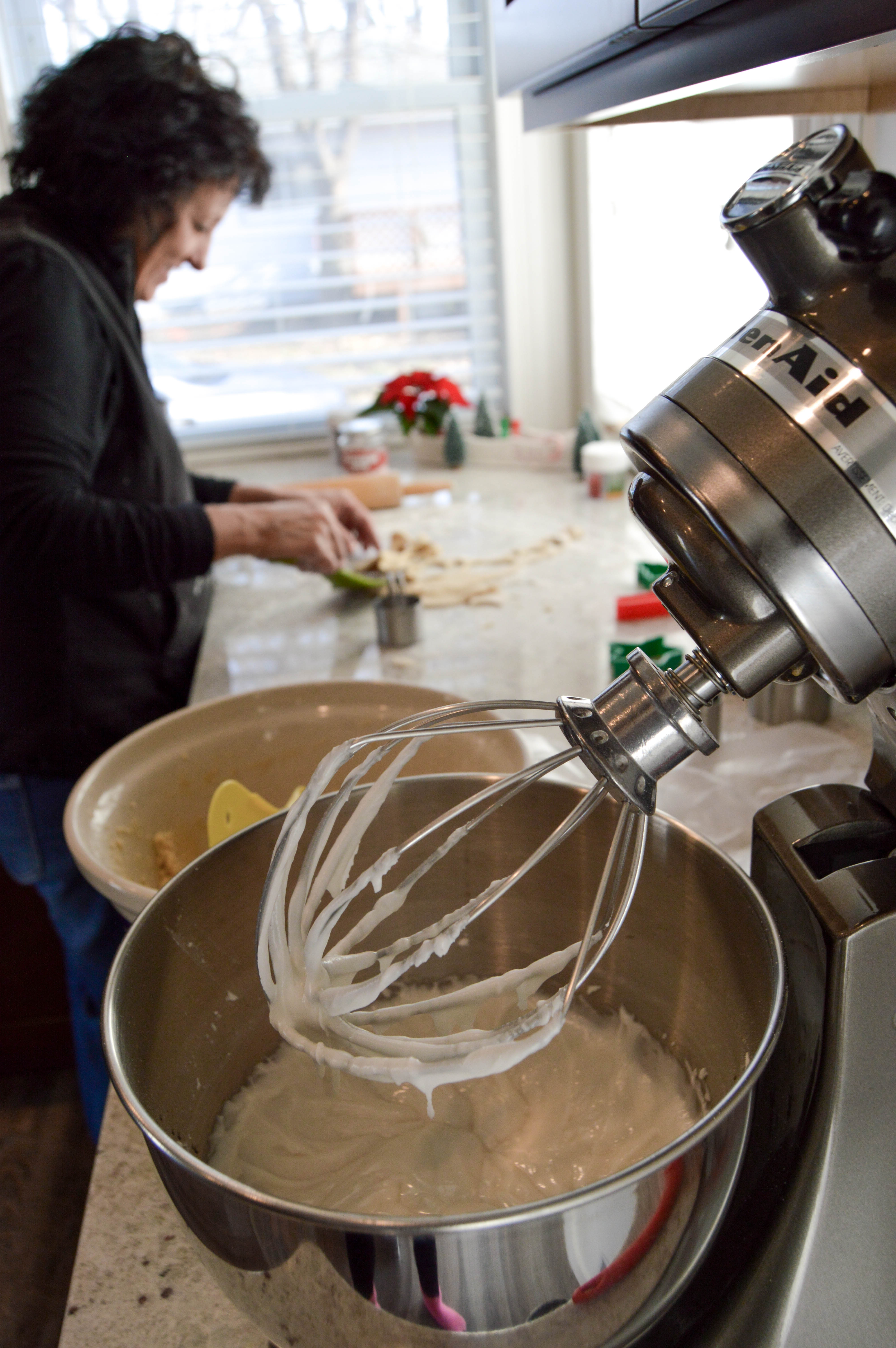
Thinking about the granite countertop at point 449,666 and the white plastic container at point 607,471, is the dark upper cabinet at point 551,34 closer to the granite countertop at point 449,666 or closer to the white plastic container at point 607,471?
the granite countertop at point 449,666

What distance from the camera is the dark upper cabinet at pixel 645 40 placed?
0.32 m

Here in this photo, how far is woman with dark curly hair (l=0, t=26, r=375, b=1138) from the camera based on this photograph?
1010mm

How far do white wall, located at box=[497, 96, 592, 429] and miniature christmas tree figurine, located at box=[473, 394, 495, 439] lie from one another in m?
0.19

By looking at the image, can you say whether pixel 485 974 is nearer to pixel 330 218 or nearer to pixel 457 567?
pixel 457 567

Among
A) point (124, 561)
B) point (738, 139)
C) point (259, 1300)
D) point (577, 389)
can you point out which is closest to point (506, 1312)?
point (259, 1300)

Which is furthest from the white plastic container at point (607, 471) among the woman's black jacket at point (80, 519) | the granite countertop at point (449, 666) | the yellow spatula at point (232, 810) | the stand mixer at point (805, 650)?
the stand mixer at point (805, 650)

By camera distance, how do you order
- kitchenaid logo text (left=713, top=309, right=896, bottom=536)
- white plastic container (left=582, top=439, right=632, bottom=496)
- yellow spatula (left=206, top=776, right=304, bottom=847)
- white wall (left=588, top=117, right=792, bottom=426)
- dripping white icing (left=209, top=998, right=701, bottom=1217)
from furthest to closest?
white plastic container (left=582, top=439, right=632, bottom=496) → white wall (left=588, top=117, right=792, bottom=426) → yellow spatula (left=206, top=776, right=304, bottom=847) → dripping white icing (left=209, top=998, right=701, bottom=1217) → kitchenaid logo text (left=713, top=309, right=896, bottom=536)

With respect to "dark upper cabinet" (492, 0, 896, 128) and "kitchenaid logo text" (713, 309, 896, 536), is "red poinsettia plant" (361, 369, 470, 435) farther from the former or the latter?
"kitchenaid logo text" (713, 309, 896, 536)

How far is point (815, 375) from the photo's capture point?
30 centimetres

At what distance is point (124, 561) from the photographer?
1050 millimetres

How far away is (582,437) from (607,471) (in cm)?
17

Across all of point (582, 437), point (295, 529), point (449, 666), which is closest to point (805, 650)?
point (449, 666)

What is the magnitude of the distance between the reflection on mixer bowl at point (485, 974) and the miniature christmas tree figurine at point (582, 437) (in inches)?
54.8

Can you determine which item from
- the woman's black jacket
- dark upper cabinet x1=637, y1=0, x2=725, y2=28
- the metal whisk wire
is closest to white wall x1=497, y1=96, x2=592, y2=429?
the woman's black jacket
